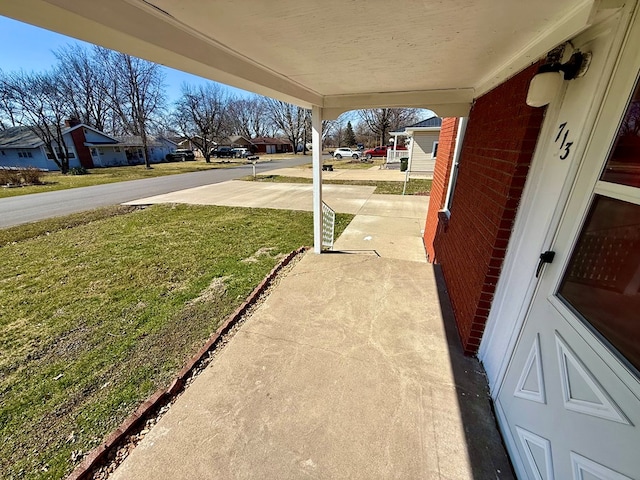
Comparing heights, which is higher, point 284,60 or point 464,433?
point 284,60

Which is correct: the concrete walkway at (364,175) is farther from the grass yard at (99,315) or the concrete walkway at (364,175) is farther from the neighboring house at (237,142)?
the neighboring house at (237,142)

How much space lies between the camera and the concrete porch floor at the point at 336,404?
5.27 feet

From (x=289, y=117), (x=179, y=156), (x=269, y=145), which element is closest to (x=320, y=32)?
(x=179, y=156)

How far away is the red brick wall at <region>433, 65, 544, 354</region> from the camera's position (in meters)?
1.83

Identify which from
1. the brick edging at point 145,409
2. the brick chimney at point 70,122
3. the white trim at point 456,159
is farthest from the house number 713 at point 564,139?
the brick chimney at point 70,122

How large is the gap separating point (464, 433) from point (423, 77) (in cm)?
309

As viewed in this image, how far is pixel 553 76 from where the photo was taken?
143 cm

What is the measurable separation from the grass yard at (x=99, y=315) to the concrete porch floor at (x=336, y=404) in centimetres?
65

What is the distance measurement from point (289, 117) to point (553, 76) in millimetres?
49194

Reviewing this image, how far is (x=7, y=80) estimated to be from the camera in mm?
20094

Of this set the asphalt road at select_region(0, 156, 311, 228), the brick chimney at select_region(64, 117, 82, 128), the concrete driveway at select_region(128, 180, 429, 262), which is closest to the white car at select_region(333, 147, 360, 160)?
the concrete driveway at select_region(128, 180, 429, 262)

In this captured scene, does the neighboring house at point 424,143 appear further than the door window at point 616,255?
Yes

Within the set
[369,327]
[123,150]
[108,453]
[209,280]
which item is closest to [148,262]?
[209,280]

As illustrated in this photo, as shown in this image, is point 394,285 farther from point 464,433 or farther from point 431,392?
point 464,433
